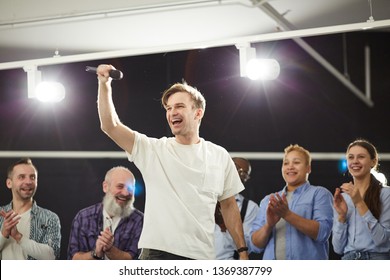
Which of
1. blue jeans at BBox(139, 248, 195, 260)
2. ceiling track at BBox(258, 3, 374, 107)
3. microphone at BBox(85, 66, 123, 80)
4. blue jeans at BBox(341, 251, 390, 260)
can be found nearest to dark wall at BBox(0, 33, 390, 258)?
ceiling track at BBox(258, 3, 374, 107)

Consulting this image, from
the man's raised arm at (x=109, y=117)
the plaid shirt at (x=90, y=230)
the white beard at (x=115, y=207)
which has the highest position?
the man's raised arm at (x=109, y=117)

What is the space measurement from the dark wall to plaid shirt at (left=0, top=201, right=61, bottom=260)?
45 mm

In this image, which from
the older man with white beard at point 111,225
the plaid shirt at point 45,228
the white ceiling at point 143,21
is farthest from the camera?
the plaid shirt at point 45,228

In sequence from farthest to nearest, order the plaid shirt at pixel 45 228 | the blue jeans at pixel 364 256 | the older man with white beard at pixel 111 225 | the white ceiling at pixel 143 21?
1. the plaid shirt at pixel 45 228
2. the older man with white beard at pixel 111 225
3. the white ceiling at pixel 143 21
4. the blue jeans at pixel 364 256

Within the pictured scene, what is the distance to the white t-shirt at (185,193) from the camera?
15.2 feet

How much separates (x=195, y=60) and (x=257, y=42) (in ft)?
1.32

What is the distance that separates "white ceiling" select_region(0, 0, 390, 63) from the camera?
4.58m

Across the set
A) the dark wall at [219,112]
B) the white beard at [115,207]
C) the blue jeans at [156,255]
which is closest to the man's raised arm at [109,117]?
the dark wall at [219,112]

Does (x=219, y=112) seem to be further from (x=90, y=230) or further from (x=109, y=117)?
(x=90, y=230)

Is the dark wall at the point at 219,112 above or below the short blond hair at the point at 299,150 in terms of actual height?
above

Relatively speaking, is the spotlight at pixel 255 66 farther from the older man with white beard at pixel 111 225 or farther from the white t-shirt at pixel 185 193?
the older man with white beard at pixel 111 225

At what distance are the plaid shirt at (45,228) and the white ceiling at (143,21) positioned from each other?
3.35ft
